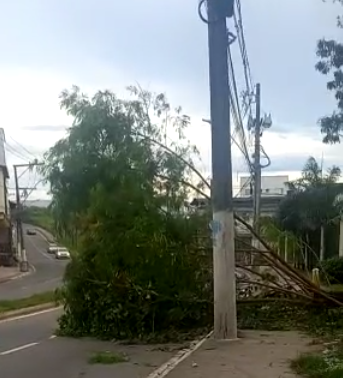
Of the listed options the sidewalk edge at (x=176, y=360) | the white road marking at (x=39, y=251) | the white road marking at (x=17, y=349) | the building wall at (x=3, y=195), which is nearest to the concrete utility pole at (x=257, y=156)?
the white road marking at (x=17, y=349)

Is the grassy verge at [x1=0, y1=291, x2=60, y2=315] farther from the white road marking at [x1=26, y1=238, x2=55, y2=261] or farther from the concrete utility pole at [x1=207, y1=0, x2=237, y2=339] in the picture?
the white road marking at [x1=26, y1=238, x2=55, y2=261]

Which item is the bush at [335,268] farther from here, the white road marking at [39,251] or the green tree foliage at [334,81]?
the white road marking at [39,251]

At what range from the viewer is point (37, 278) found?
4716 cm

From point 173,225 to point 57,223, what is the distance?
3612 mm

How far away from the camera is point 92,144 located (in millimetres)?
16359

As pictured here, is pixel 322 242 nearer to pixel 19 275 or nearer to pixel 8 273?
pixel 19 275

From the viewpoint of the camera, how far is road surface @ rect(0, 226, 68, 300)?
35844 mm

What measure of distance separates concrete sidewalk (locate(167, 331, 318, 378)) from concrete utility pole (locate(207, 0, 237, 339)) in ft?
2.53

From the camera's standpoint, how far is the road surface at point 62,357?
1099 cm

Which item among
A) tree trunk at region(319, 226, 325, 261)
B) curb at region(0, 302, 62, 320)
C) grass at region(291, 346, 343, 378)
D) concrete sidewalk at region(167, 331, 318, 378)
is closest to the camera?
grass at region(291, 346, 343, 378)

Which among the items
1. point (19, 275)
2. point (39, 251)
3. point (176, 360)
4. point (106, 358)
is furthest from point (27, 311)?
point (39, 251)

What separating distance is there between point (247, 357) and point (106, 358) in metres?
2.41

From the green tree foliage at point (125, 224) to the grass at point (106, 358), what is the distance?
8.80ft

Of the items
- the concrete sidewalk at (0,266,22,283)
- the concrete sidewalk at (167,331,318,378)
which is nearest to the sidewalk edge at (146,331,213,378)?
the concrete sidewalk at (167,331,318,378)
